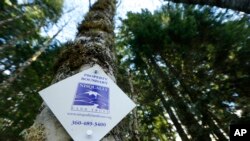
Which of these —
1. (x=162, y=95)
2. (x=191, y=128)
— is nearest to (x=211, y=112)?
(x=191, y=128)

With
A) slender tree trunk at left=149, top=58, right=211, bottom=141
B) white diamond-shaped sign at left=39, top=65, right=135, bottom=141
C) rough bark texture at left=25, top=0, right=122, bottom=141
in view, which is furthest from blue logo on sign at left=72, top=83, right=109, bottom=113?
slender tree trunk at left=149, top=58, right=211, bottom=141

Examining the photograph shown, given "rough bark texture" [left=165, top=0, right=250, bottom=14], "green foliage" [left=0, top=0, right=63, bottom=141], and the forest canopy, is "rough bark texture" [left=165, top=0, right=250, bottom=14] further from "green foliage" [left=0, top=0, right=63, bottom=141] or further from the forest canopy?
"green foliage" [left=0, top=0, right=63, bottom=141]


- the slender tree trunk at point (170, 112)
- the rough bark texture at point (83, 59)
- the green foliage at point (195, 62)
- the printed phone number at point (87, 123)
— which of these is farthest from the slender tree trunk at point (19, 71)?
the printed phone number at point (87, 123)

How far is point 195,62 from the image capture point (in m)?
9.80

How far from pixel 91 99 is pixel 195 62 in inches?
351

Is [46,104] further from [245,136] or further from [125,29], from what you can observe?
[125,29]

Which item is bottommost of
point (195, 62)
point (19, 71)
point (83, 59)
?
point (83, 59)

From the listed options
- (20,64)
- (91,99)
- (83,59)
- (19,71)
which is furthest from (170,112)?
(91,99)

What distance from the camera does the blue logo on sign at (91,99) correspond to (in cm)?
134

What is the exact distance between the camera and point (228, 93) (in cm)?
882

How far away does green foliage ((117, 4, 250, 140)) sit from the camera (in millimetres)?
8789

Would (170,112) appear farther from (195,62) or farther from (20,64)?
(20,64)

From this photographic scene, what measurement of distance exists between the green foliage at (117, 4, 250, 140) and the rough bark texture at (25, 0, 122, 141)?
6805mm

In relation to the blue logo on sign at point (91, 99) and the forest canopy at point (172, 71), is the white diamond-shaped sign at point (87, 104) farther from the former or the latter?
the forest canopy at point (172, 71)
